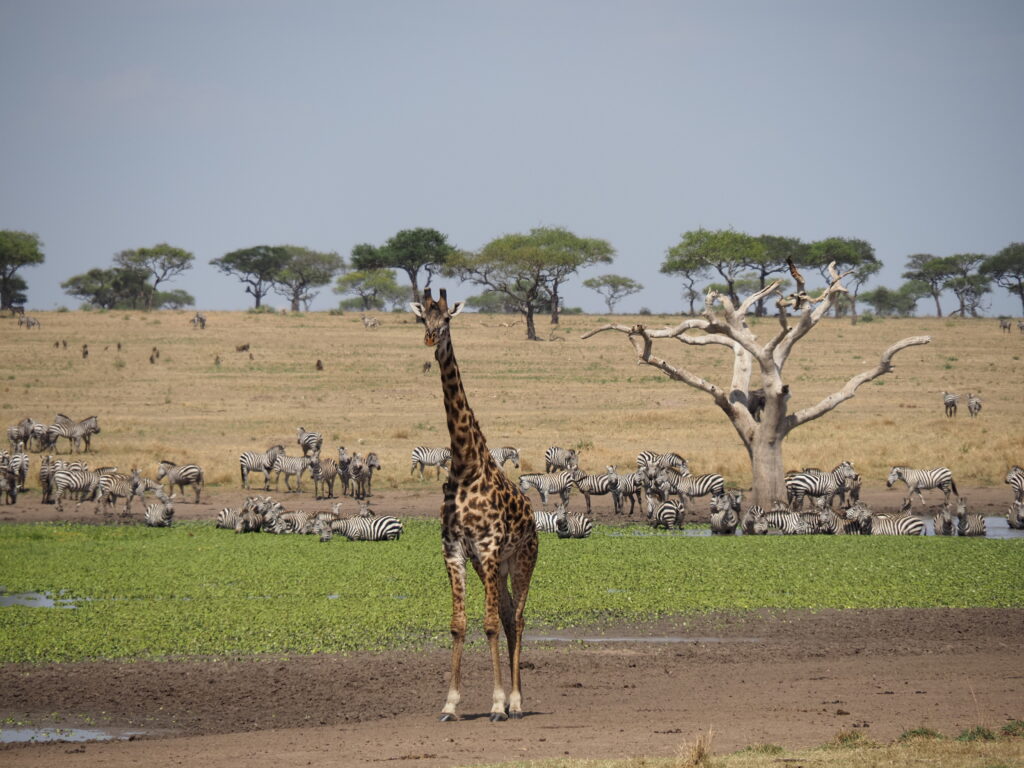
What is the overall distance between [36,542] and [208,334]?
50780 mm

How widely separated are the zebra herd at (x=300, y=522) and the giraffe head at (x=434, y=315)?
14.1 meters

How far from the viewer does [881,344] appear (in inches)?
2916

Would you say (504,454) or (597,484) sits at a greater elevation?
(504,454)

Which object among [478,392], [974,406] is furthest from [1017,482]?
[478,392]

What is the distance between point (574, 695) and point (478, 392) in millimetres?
43725

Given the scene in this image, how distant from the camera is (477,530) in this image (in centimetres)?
1043

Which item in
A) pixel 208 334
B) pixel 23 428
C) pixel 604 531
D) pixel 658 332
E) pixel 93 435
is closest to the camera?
pixel 604 531

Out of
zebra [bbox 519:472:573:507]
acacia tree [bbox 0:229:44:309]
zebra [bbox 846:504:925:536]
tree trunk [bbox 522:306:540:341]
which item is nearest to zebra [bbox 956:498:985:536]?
zebra [bbox 846:504:925:536]

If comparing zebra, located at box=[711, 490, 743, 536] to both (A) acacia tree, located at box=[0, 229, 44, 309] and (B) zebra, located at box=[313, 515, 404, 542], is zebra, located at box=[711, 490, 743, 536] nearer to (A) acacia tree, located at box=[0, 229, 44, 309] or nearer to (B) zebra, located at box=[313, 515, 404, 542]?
(B) zebra, located at box=[313, 515, 404, 542]

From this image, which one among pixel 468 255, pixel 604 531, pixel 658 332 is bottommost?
pixel 604 531

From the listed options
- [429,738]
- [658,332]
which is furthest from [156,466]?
[429,738]

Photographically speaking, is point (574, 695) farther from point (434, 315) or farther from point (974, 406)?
point (974, 406)

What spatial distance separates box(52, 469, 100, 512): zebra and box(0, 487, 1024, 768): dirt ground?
728 inches

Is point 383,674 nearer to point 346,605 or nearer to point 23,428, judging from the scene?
point 346,605
